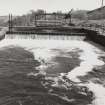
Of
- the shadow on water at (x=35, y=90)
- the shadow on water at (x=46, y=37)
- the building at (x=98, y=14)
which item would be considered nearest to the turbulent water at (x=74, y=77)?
the shadow on water at (x=35, y=90)

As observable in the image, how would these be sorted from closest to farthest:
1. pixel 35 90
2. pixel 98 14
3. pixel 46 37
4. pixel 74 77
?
pixel 35 90 → pixel 74 77 → pixel 46 37 → pixel 98 14

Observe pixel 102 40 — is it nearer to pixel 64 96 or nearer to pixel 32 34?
pixel 32 34

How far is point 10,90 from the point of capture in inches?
359

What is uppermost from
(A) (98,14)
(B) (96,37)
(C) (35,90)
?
(A) (98,14)

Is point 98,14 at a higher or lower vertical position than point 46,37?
higher

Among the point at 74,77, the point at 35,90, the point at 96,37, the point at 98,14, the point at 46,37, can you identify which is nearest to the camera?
the point at 35,90

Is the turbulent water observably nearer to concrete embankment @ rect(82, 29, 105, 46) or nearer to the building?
concrete embankment @ rect(82, 29, 105, 46)

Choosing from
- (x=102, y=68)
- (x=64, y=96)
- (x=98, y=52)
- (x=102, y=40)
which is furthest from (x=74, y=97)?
(x=102, y=40)

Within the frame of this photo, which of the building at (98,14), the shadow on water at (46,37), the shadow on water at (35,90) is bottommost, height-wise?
the shadow on water at (35,90)

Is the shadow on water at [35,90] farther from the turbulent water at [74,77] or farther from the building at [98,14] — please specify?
the building at [98,14]

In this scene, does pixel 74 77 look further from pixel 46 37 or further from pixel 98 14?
pixel 98 14

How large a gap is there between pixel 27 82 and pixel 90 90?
2.75 m

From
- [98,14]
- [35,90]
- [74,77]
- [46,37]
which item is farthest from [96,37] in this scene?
[98,14]

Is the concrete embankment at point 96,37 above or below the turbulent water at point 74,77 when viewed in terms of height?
above
